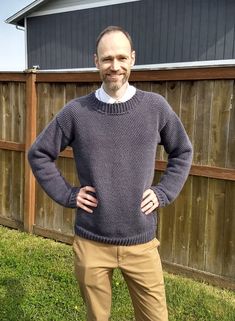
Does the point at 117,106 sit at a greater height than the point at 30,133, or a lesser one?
greater

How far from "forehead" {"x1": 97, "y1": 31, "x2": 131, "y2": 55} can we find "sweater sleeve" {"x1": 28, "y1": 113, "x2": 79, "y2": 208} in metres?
0.44

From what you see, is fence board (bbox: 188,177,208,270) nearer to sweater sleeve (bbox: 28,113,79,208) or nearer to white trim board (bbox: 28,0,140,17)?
sweater sleeve (bbox: 28,113,79,208)

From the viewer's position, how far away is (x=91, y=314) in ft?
6.98

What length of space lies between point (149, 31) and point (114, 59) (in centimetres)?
880

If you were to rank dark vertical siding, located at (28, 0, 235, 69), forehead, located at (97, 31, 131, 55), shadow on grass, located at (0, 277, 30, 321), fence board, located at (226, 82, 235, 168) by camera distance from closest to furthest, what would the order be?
forehead, located at (97, 31, 131, 55) < shadow on grass, located at (0, 277, 30, 321) < fence board, located at (226, 82, 235, 168) < dark vertical siding, located at (28, 0, 235, 69)

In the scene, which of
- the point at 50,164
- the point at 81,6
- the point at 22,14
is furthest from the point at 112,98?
the point at 22,14

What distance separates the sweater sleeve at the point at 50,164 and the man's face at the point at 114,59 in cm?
35

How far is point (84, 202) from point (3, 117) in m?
3.41

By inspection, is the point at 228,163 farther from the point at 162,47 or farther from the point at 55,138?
the point at 162,47

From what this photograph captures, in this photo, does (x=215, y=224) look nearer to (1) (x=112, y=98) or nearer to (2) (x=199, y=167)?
(2) (x=199, y=167)

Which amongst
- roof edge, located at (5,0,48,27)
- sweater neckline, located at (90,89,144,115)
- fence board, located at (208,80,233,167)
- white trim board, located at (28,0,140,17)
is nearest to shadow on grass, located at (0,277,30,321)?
sweater neckline, located at (90,89,144,115)

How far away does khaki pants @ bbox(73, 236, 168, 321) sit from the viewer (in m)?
2.02

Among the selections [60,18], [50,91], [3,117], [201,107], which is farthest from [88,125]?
[60,18]

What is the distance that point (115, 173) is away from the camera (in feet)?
6.26
